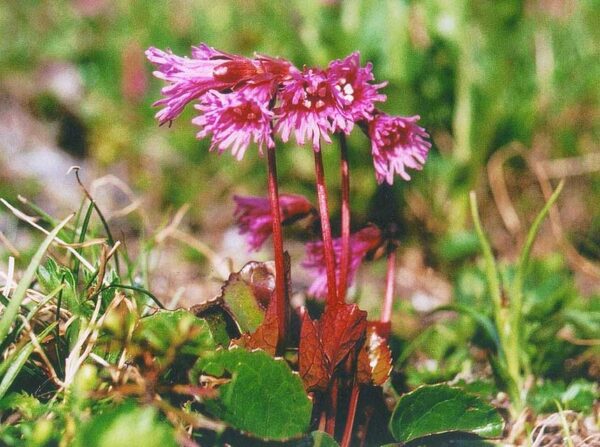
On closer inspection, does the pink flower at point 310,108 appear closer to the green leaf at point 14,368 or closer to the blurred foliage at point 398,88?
the green leaf at point 14,368

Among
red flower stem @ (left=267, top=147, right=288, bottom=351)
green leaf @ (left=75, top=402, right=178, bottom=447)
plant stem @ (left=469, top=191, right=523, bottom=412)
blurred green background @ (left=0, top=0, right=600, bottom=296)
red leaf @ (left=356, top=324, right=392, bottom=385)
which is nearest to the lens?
green leaf @ (left=75, top=402, right=178, bottom=447)

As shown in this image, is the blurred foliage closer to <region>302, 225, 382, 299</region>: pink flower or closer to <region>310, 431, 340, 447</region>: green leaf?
<region>302, 225, 382, 299</region>: pink flower

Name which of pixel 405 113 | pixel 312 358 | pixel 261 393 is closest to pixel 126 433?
pixel 261 393

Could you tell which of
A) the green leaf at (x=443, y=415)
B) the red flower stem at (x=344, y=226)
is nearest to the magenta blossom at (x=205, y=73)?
the red flower stem at (x=344, y=226)

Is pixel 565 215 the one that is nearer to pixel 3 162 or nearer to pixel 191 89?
pixel 191 89

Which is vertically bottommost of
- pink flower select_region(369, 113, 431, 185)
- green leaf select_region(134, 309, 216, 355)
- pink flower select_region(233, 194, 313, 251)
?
green leaf select_region(134, 309, 216, 355)

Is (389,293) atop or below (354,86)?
below

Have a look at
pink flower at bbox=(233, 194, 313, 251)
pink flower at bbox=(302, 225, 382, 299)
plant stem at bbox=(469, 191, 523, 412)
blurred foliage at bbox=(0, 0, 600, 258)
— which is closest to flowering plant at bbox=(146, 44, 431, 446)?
pink flower at bbox=(302, 225, 382, 299)

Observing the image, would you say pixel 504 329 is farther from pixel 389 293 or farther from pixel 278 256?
pixel 278 256
